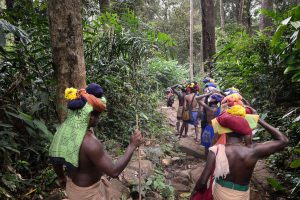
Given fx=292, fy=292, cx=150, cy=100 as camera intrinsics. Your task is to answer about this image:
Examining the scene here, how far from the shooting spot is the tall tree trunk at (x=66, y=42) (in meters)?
3.71

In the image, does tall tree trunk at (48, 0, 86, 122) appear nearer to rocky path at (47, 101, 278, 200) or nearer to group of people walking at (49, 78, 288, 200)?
group of people walking at (49, 78, 288, 200)

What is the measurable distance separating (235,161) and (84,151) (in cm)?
147

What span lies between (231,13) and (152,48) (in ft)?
94.9

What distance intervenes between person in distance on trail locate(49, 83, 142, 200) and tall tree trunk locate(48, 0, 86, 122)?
43.1 inches

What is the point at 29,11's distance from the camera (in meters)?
4.99

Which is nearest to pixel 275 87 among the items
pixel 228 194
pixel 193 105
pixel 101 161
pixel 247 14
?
pixel 193 105

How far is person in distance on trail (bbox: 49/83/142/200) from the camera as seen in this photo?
8.64 feet

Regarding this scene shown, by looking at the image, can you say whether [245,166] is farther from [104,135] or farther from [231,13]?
[231,13]

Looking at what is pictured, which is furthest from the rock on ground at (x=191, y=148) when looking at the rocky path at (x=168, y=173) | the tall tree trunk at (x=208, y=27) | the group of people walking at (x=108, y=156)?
the group of people walking at (x=108, y=156)

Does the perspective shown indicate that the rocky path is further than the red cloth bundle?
Yes

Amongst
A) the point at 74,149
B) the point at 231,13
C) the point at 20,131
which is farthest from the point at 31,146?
the point at 231,13

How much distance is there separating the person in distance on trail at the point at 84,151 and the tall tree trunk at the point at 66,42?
109 cm

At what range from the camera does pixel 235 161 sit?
2.89m

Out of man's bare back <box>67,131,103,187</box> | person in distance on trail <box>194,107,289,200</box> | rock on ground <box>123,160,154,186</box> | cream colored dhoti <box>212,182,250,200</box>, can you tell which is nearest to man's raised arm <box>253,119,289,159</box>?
person in distance on trail <box>194,107,289,200</box>
